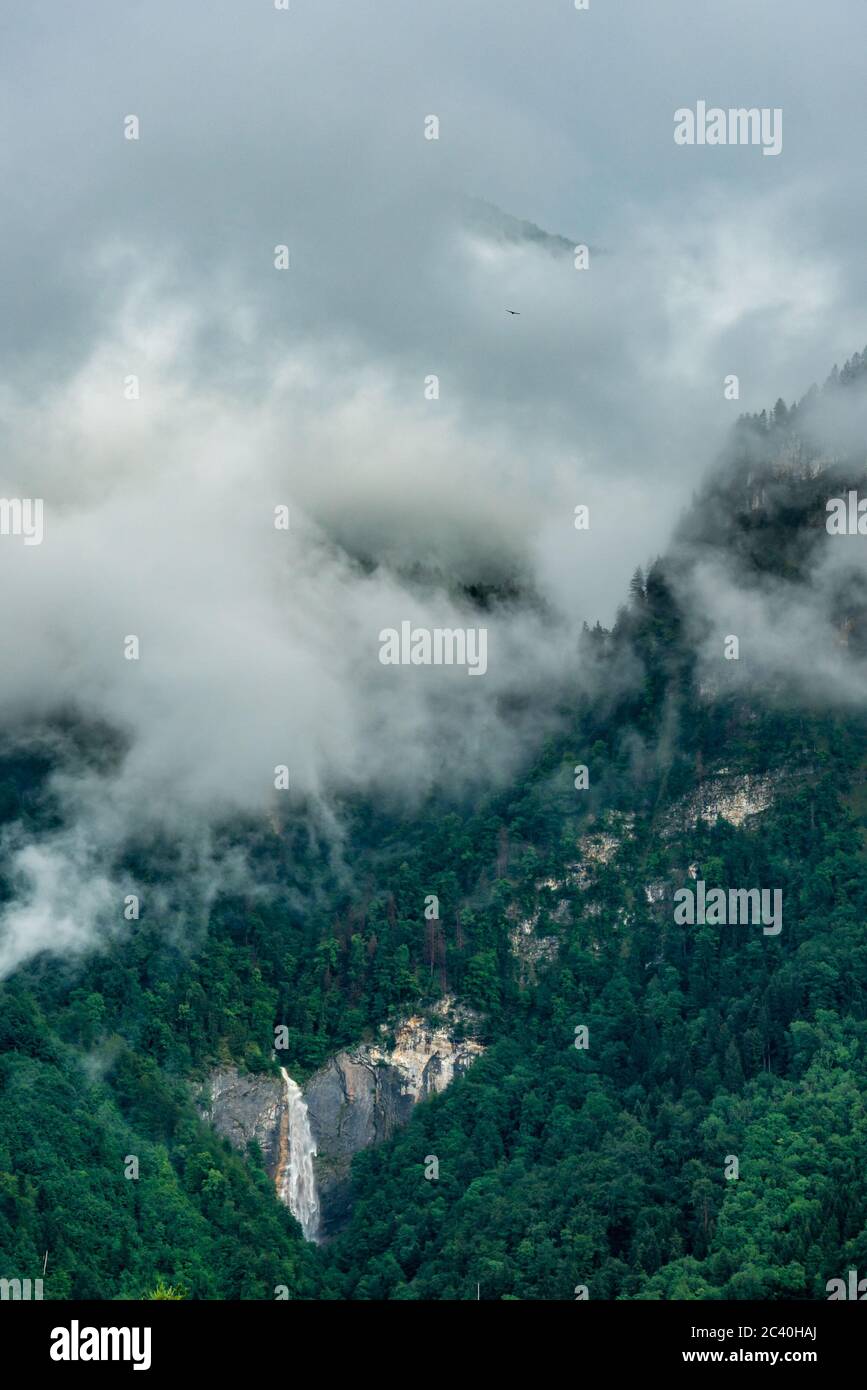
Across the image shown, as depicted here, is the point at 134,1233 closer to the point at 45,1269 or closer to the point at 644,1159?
the point at 45,1269
